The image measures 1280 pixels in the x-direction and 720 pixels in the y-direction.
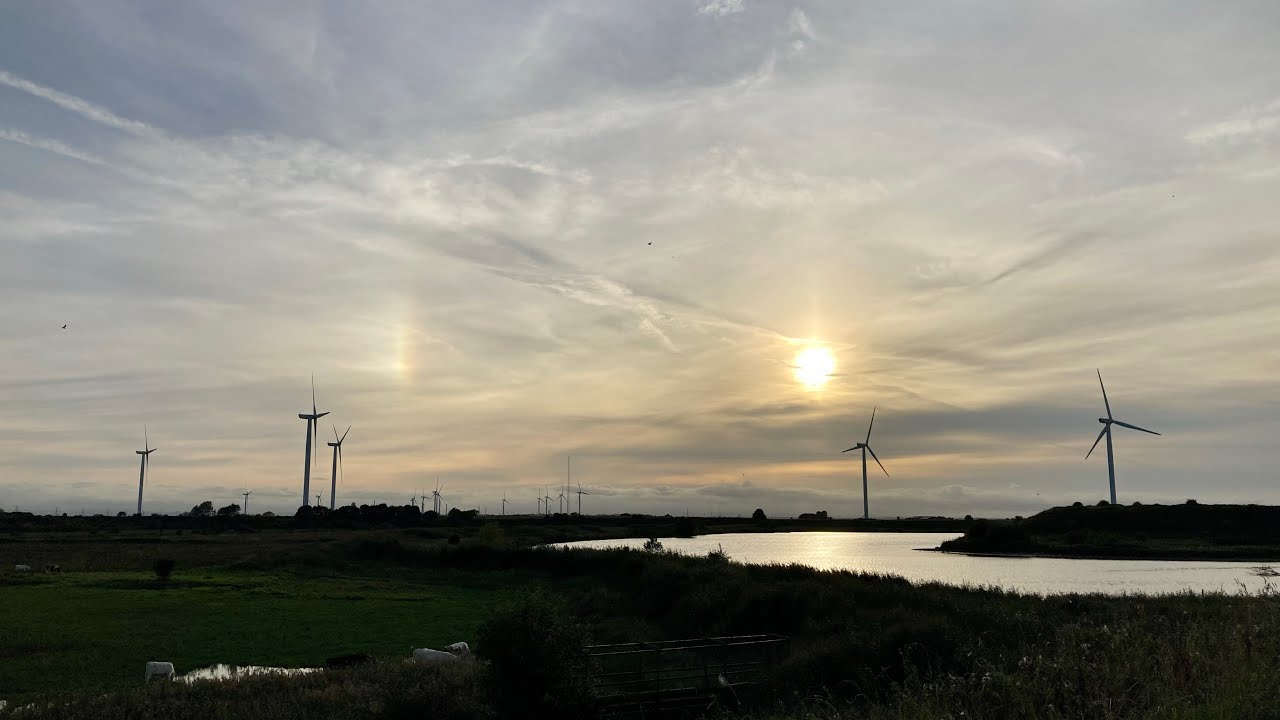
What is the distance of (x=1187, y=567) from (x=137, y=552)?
365 ft

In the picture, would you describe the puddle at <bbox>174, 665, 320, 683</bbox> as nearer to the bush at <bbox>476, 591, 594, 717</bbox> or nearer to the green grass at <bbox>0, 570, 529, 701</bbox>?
the green grass at <bbox>0, 570, 529, 701</bbox>

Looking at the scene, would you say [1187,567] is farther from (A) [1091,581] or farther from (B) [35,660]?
(B) [35,660]

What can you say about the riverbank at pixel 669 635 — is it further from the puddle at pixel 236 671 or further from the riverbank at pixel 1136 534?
the riverbank at pixel 1136 534

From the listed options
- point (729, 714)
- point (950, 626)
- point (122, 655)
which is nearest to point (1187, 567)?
point (950, 626)

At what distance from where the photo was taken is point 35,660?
117 feet

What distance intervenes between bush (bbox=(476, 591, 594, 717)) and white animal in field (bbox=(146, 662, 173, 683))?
14986 millimetres

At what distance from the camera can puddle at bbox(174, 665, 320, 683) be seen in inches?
1259

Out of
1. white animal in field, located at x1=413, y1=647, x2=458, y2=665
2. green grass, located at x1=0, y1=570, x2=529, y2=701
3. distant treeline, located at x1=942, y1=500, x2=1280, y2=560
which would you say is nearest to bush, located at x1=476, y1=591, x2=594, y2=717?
white animal in field, located at x1=413, y1=647, x2=458, y2=665

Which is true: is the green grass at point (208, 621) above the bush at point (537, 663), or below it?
below

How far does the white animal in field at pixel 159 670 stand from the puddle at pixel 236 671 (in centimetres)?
46

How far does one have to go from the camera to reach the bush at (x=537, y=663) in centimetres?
2464

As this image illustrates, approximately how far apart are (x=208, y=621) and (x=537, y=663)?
107 feet

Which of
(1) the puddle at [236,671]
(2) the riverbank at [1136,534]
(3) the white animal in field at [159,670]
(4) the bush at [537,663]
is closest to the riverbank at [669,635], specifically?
(4) the bush at [537,663]

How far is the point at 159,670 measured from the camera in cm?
3228
